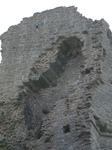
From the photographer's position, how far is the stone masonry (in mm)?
11027

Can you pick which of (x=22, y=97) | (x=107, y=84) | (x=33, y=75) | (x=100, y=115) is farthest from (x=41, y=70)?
(x=100, y=115)

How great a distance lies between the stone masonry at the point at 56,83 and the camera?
11.0 m

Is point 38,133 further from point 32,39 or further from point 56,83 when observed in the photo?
point 32,39

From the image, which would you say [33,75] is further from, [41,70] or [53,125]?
[53,125]

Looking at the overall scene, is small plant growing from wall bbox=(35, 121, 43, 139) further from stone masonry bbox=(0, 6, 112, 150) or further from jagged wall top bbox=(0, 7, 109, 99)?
jagged wall top bbox=(0, 7, 109, 99)

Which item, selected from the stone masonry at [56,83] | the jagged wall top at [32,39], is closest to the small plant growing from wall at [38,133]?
the stone masonry at [56,83]

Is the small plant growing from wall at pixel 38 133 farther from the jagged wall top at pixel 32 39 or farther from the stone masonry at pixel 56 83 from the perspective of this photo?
the jagged wall top at pixel 32 39

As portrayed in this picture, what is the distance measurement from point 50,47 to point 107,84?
112 inches

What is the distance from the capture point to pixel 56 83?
14.0 meters

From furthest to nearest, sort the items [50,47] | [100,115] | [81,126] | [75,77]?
[50,47] → [75,77] → [100,115] → [81,126]

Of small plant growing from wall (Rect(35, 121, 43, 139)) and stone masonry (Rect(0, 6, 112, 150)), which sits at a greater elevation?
stone masonry (Rect(0, 6, 112, 150))

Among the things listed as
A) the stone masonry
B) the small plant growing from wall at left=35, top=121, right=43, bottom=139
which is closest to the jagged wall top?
the stone masonry

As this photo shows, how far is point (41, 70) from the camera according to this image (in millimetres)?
14156

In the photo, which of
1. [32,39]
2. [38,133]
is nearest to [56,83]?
[32,39]
